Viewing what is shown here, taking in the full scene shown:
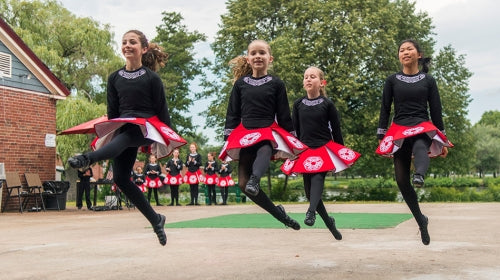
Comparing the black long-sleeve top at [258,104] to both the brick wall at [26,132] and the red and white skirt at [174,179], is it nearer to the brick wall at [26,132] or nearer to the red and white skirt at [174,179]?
the brick wall at [26,132]

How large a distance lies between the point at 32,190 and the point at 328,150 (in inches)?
547

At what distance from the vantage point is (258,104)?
248 inches

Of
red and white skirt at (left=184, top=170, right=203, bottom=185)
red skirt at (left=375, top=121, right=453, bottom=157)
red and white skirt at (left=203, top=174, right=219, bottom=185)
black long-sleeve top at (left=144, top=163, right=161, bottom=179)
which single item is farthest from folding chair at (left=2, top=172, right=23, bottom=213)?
red skirt at (left=375, top=121, right=453, bottom=157)

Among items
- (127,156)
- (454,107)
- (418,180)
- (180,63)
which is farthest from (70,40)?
(418,180)

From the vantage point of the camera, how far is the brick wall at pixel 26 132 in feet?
60.2

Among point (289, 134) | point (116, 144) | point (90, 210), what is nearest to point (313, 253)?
point (289, 134)

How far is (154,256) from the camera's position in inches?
283

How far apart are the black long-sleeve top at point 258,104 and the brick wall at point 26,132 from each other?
1382 centimetres

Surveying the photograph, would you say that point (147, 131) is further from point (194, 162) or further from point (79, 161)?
point (194, 162)

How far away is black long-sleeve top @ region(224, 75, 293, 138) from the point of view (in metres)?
6.31

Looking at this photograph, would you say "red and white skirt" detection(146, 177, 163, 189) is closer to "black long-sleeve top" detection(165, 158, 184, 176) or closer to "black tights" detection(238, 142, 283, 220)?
"black long-sleeve top" detection(165, 158, 184, 176)

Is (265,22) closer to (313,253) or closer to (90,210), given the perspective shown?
(90,210)

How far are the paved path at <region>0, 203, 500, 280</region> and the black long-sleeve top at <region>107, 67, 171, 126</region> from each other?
5.35 feet

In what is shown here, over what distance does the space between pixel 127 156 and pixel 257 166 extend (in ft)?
4.37
